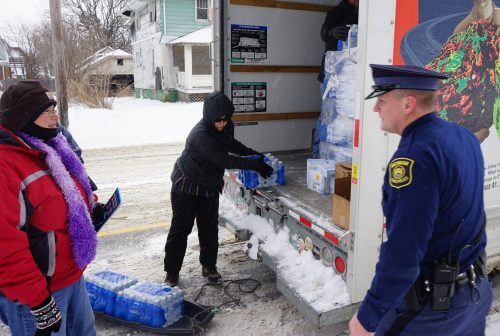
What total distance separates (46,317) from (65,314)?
33 cm

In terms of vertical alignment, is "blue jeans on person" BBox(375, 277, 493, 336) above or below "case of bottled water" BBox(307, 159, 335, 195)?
below

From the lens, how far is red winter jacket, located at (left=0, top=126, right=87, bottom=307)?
199 cm

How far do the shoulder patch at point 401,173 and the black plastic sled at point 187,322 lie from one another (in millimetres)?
2276

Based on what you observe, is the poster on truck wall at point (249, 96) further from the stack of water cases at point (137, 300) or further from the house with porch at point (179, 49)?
the house with porch at point (179, 49)

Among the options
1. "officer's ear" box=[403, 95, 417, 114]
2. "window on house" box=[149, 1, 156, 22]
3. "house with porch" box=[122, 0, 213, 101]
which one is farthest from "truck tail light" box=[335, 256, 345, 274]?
"window on house" box=[149, 1, 156, 22]

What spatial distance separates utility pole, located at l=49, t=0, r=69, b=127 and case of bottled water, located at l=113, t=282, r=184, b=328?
362 inches

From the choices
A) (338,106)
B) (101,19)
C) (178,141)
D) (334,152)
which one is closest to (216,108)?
(338,106)

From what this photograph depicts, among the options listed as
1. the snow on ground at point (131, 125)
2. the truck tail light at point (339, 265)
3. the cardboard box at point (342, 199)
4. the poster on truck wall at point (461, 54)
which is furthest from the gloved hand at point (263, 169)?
the snow on ground at point (131, 125)

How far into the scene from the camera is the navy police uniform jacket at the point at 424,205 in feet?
5.49

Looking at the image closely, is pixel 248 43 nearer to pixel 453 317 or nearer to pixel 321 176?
pixel 321 176

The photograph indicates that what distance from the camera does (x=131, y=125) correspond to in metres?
15.6

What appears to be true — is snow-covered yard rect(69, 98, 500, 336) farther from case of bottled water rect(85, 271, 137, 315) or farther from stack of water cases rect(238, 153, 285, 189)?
case of bottled water rect(85, 271, 137, 315)

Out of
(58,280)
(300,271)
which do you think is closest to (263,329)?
(300,271)

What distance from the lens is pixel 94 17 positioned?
4284cm
